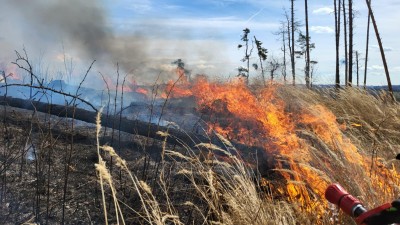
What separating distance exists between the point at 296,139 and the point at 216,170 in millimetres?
1660

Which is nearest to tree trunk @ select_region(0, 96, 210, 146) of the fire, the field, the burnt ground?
the field

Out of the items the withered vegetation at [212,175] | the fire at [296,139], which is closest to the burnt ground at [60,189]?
the withered vegetation at [212,175]

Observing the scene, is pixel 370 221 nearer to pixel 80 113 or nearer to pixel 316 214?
pixel 316 214

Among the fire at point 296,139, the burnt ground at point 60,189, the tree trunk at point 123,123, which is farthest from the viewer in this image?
the tree trunk at point 123,123

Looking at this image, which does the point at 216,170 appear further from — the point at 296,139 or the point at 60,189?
the point at 60,189

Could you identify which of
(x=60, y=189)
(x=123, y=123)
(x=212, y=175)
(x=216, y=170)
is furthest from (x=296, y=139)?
(x=123, y=123)

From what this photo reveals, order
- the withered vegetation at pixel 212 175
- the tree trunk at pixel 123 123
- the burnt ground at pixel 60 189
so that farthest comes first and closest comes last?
the tree trunk at pixel 123 123
the burnt ground at pixel 60 189
the withered vegetation at pixel 212 175

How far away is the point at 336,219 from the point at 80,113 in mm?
8189

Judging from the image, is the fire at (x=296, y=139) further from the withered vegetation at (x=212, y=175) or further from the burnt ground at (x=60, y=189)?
the burnt ground at (x=60, y=189)

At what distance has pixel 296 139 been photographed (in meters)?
5.08

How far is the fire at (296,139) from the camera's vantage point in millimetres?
3400

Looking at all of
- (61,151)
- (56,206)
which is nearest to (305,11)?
(61,151)

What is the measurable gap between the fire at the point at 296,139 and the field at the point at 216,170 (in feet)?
→ 0.07

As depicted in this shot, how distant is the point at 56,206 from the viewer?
14.8 feet
